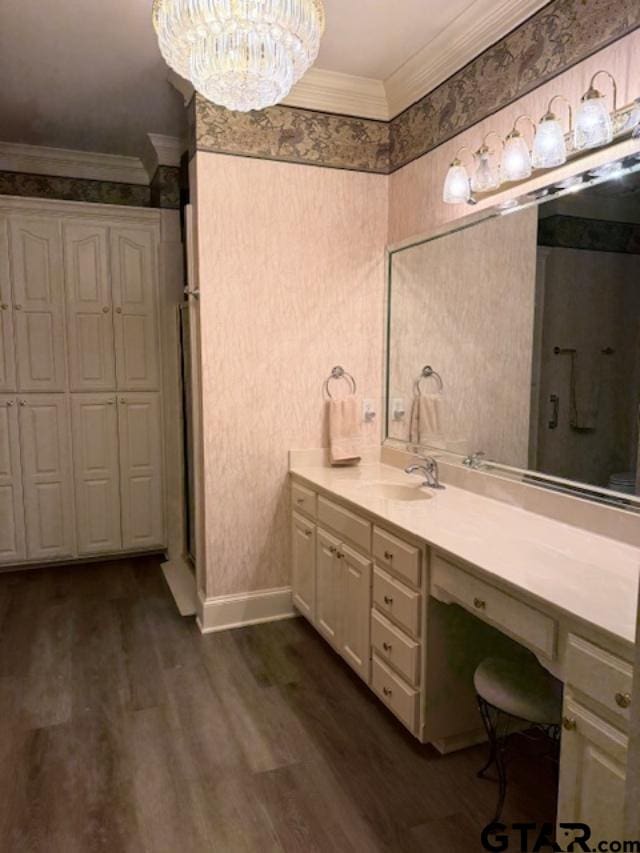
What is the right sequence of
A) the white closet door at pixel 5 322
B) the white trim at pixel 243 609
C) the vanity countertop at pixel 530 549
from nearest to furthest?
the vanity countertop at pixel 530 549
the white trim at pixel 243 609
the white closet door at pixel 5 322

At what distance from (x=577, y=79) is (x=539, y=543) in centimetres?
148

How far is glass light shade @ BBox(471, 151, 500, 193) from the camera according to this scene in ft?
7.03

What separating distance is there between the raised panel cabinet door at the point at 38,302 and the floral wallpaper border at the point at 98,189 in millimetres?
425

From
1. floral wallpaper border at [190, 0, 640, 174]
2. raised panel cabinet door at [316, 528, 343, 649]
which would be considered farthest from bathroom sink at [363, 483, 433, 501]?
floral wallpaper border at [190, 0, 640, 174]

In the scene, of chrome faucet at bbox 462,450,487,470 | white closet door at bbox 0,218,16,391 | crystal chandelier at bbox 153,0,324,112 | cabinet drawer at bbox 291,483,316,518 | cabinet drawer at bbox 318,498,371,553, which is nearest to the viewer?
crystal chandelier at bbox 153,0,324,112

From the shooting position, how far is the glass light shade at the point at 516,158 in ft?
6.49

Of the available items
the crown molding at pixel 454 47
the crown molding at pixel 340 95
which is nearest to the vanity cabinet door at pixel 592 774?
the crown molding at pixel 454 47

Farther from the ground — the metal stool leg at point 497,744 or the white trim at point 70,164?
the white trim at point 70,164

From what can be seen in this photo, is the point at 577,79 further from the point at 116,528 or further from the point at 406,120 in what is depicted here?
the point at 116,528

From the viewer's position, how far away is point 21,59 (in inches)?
102

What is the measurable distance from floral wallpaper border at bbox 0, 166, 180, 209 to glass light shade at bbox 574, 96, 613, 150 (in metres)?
2.66

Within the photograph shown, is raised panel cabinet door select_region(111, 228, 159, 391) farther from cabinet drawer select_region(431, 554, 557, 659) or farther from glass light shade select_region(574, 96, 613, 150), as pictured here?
glass light shade select_region(574, 96, 613, 150)

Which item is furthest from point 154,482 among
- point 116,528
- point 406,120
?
point 406,120

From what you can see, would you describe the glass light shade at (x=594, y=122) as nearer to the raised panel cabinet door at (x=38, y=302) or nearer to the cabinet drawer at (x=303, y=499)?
the cabinet drawer at (x=303, y=499)
